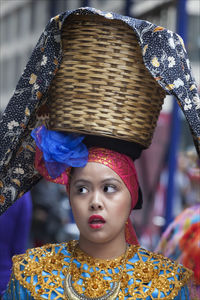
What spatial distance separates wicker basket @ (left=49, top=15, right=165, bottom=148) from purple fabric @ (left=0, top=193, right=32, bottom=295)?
4.07 ft

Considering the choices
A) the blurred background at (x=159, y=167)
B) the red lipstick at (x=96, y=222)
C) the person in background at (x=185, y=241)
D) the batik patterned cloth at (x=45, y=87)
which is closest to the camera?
the batik patterned cloth at (x=45, y=87)

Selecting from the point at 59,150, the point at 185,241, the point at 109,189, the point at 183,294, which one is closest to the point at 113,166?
the point at 109,189

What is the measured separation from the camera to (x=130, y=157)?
2633 mm

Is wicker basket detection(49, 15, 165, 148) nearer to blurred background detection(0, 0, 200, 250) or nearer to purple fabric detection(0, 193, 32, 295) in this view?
blurred background detection(0, 0, 200, 250)

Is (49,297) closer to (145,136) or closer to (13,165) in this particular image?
(13,165)

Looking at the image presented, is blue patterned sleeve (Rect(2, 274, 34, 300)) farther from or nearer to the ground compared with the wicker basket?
nearer to the ground

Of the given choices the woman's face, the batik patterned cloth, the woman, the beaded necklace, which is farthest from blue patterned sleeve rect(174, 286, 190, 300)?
the batik patterned cloth

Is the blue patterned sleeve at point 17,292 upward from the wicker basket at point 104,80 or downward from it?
downward

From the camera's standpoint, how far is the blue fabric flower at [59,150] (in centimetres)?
249

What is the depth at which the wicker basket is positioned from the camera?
243cm

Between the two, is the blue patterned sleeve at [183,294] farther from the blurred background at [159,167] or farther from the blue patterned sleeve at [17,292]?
the blurred background at [159,167]

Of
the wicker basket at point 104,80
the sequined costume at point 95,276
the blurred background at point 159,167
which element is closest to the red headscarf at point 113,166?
the wicker basket at point 104,80

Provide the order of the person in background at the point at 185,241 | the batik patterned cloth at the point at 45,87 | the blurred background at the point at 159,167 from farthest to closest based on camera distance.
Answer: the blurred background at the point at 159,167 → the person in background at the point at 185,241 → the batik patterned cloth at the point at 45,87

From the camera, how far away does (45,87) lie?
8.14 ft
